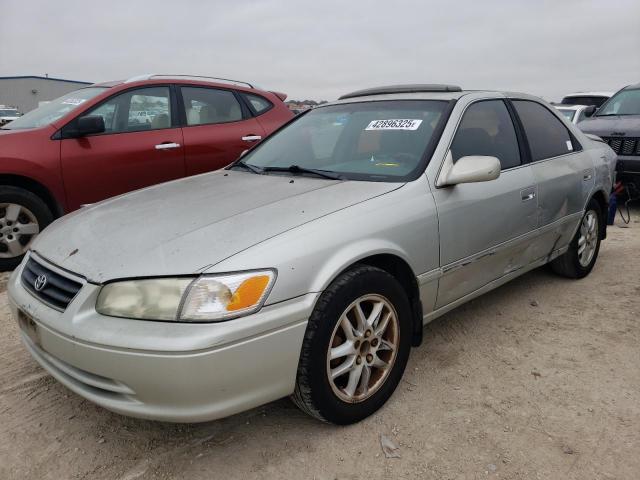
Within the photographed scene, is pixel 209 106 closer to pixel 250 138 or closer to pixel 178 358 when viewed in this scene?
pixel 250 138

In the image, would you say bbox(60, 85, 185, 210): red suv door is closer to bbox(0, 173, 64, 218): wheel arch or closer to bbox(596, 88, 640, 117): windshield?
bbox(0, 173, 64, 218): wheel arch

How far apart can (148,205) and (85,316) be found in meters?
0.85

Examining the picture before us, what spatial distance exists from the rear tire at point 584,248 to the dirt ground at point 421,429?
1.01m

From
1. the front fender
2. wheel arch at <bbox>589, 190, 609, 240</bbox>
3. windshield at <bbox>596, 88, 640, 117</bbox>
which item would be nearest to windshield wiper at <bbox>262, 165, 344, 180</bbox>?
the front fender

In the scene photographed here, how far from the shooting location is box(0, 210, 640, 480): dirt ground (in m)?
2.09

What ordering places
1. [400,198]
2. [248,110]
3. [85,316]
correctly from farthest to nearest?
[248,110] → [400,198] → [85,316]

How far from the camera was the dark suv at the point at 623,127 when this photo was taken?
6980 millimetres

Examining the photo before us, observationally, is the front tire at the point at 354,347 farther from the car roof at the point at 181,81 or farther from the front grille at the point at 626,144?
the front grille at the point at 626,144

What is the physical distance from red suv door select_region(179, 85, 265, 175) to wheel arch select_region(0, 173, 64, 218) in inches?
46.5

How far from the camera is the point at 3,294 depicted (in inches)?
153

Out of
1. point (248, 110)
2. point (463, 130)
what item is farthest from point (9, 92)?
point (463, 130)

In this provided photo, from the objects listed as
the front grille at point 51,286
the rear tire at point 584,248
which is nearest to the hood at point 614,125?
the rear tire at point 584,248

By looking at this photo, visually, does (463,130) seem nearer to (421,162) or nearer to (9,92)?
(421,162)

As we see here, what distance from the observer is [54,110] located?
4.75 m
